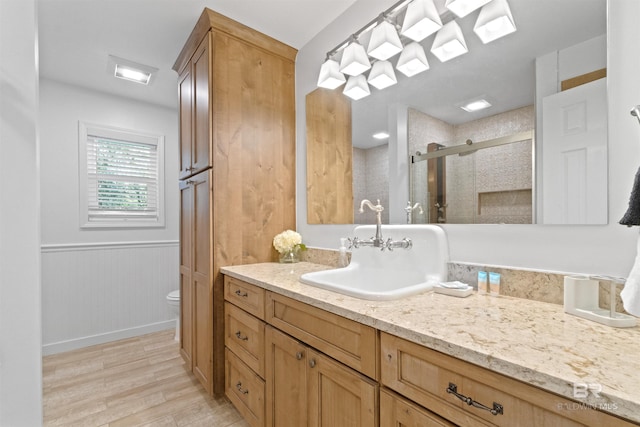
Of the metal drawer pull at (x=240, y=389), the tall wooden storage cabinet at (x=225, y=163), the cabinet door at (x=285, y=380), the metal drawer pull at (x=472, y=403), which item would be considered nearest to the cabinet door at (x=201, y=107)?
the tall wooden storage cabinet at (x=225, y=163)

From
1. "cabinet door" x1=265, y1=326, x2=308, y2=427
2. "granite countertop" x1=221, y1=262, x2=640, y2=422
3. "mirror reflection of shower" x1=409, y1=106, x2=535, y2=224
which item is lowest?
"cabinet door" x1=265, y1=326, x2=308, y2=427

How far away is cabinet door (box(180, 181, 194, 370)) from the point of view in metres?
2.14

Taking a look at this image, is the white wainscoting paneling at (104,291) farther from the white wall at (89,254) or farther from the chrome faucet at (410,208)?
the chrome faucet at (410,208)

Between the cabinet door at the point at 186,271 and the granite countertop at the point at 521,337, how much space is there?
1.29 m

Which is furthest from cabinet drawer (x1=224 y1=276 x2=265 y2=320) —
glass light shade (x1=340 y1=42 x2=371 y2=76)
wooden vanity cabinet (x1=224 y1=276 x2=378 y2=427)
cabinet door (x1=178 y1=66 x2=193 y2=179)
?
glass light shade (x1=340 y1=42 x2=371 y2=76)

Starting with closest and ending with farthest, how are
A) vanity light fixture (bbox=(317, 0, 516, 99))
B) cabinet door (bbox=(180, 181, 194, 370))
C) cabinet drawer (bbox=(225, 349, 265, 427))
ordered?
1. vanity light fixture (bbox=(317, 0, 516, 99))
2. cabinet drawer (bbox=(225, 349, 265, 427))
3. cabinet door (bbox=(180, 181, 194, 370))

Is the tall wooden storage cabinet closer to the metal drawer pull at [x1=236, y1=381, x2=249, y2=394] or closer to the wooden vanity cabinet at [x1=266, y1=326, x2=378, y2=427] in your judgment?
the metal drawer pull at [x1=236, y1=381, x2=249, y2=394]

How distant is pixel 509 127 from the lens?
3.80 ft

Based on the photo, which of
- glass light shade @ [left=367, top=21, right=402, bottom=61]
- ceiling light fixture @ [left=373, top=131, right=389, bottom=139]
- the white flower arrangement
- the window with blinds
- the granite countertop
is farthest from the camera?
the window with blinds

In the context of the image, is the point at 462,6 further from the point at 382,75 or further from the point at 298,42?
the point at 298,42

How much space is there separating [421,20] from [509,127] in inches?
26.0

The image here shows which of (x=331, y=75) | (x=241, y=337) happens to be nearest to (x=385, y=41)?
(x=331, y=75)

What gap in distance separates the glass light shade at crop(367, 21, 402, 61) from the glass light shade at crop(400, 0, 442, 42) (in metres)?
0.08

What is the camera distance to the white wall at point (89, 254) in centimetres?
258
